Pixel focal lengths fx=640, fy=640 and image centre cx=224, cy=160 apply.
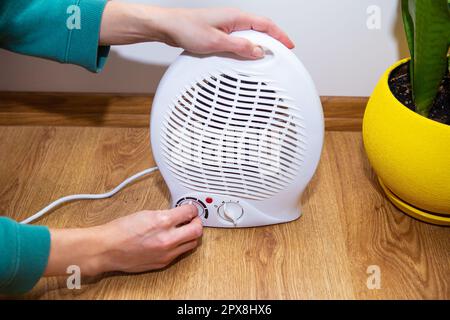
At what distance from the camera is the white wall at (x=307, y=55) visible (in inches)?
41.9

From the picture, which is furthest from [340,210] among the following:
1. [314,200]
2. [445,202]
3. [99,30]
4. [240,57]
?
[99,30]

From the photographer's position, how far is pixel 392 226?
100cm

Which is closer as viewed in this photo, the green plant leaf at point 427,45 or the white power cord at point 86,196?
the green plant leaf at point 427,45

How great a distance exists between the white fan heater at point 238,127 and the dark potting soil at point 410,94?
17 cm

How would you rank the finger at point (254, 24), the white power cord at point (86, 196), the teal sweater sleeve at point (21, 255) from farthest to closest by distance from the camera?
the white power cord at point (86, 196) < the finger at point (254, 24) < the teal sweater sleeve at point (21, 255)

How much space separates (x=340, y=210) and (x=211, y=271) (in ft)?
0.80

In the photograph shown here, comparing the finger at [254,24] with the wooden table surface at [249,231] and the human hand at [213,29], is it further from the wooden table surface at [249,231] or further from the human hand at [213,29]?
the wooden table surface at [249,231]

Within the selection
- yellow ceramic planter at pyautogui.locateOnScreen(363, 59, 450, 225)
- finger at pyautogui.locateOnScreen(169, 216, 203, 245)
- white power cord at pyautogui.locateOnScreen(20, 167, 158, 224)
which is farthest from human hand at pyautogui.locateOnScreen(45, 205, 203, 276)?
yellow ceramic planter at pyautogui.locateOnScreen(363, 59, 450, 225)

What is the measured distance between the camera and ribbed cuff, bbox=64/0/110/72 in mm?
940

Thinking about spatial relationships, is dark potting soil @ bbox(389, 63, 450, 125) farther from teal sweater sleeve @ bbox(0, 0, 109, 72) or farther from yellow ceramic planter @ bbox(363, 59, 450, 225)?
teal sweater sleeve @ bbox(0, 0, 109, 72)

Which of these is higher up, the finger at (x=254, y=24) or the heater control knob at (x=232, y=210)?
the finger at (x=254, y=24)

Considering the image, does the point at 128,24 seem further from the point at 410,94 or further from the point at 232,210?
the point at 410,94

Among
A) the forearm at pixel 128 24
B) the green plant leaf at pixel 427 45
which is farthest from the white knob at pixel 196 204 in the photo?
the green plant leaf at pixel 427 45

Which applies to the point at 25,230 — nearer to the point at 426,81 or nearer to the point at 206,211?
the point at 206,211
